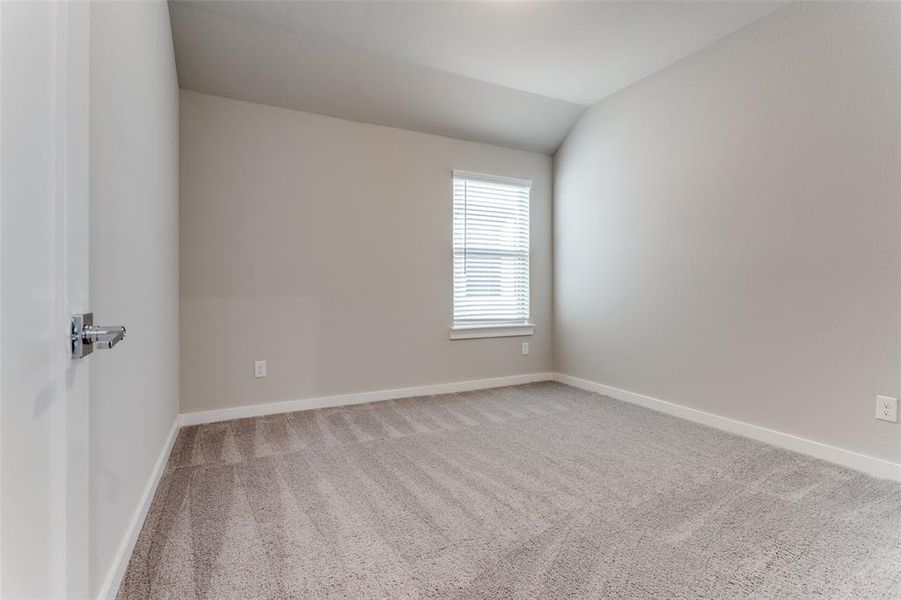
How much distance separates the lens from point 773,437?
247cm

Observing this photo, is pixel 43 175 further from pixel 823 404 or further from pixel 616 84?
pixel 616 84

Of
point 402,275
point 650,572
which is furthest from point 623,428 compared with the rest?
point 402,275

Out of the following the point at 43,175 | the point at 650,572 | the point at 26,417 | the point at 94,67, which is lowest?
the point at 650,572

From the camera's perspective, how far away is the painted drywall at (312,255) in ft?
9.43

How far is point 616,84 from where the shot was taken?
3328 mm

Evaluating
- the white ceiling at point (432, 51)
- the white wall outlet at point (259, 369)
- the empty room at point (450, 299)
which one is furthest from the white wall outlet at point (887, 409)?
the white wall outlet at point (259, 369)

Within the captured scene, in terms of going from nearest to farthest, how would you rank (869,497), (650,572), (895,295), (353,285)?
1. (650,572)
2. (869,497)
3. (895,295)
4. (353,285)

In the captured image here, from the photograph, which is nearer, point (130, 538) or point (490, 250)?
point (130, 538)

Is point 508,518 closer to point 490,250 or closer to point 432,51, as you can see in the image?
point 490,250

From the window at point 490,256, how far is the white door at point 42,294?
3.10 m

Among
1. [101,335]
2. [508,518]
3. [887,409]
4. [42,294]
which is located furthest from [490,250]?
[42,294]

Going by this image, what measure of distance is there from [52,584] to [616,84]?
391 cm

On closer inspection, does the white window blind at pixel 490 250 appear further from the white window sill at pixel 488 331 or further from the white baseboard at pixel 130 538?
the white baseboard at pixel 130 538

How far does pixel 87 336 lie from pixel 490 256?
3379 millimetres
